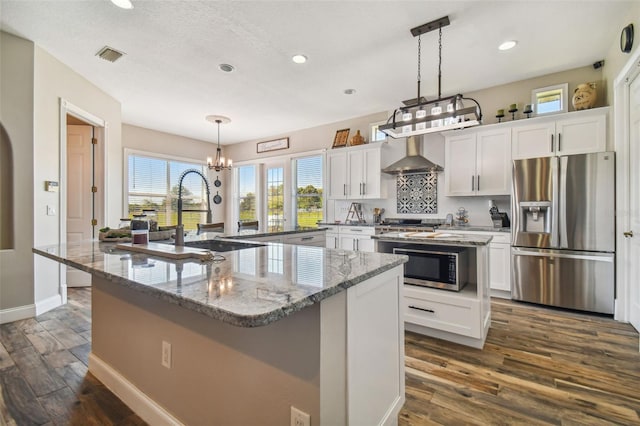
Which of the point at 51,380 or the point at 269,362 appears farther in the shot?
the point at 51,380

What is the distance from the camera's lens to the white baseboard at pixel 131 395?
4.97 feet

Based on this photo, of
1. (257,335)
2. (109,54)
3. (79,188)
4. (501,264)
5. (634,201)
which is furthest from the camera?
(79,188)

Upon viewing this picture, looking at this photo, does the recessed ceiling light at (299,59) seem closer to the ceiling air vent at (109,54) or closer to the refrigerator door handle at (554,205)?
the ceiling air vent at (109,54)

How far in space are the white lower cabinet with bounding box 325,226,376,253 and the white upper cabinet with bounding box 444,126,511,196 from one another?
133cm

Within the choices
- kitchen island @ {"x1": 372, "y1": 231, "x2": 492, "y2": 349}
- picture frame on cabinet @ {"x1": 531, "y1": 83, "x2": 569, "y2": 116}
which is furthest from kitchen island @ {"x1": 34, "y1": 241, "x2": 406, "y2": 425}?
picture frame on cabinet @ {"x1": 531, "y1": 83, "x2": 569, "y2": 116}

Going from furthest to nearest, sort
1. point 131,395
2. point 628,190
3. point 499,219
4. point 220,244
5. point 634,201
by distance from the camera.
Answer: point 499,219
point 628,190
point 634,201
point 220,244
point 131,395

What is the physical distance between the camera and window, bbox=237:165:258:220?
708 cm

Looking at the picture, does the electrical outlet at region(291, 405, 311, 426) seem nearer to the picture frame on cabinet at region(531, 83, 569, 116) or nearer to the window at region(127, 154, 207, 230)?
the picture frame on cabinet at region(531, 83, 569, 116)

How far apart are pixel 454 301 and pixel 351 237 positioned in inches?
96.9

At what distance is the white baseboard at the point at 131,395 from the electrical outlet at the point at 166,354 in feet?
0.82

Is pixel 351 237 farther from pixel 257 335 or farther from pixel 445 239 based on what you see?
pixel 257 335

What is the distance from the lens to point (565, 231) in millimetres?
3254

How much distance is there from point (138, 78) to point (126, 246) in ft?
9.71

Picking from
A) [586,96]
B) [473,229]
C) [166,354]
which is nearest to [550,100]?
[586,96]
